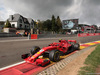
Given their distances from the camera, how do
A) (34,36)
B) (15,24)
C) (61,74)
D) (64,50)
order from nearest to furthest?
(61,74) → (64,50) → (34,36) → (15,24)

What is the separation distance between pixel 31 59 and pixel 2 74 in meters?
1.41

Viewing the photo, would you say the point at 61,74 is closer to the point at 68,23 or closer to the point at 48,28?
the point at 68,23

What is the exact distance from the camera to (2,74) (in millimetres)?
3490

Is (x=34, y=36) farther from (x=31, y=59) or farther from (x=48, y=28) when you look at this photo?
(x=48, y=28)

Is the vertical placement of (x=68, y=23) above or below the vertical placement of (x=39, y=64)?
above

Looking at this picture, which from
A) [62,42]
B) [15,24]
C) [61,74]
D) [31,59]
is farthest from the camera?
[15,24]

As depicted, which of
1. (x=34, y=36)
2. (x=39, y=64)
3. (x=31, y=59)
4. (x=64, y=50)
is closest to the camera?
(x=39, y=64)

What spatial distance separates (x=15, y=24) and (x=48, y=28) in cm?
2547

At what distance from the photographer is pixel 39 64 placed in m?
4.13

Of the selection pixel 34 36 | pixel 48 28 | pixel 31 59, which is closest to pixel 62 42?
pixel 31 59

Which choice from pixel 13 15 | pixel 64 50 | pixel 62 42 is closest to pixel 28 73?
pixel 64 50

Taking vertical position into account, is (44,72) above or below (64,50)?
below

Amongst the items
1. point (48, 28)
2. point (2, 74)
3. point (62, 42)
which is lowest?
point (2, 74)

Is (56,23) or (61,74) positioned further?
(56,23)
